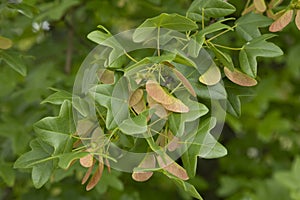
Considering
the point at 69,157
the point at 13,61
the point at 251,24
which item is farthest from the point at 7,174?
the point at 251,24

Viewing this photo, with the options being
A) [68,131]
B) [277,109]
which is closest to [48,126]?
[68,131]

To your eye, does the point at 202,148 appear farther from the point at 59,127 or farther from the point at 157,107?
the point at 59,127

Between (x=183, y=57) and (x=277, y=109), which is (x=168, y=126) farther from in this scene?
(x=277, y=109)

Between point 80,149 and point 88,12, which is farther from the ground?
point 80,149

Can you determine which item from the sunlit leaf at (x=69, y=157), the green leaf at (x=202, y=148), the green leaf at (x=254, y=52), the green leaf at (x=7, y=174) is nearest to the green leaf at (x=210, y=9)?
the green leaf at (x=254, y=52)

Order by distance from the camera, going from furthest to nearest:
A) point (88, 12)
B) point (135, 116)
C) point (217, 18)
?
point (88, 12) < point (217, 18) < point (135, 116)
